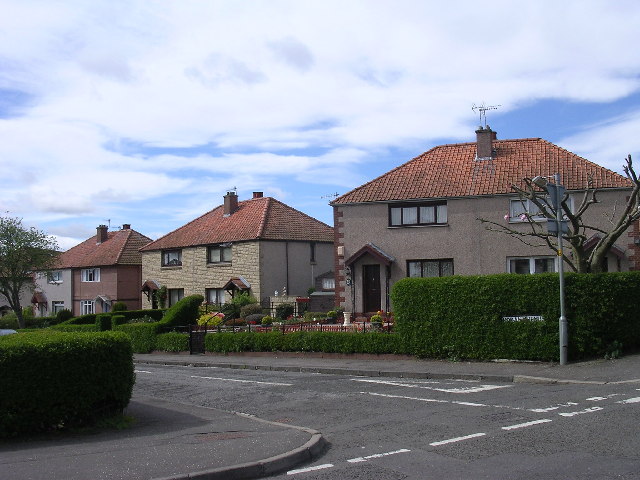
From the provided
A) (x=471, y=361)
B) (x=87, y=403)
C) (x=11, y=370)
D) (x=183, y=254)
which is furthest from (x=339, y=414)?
(x=183, y=254)

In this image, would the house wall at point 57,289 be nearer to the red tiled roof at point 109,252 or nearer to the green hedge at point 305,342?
the red tiled roof at point 109,252

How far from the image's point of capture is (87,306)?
181 ft

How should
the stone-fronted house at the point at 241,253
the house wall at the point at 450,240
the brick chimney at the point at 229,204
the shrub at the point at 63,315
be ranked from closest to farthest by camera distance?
the house wall at the point at 450,240 < the stone-fronted house at the point at 241,253 < the brick chimney at the point at 229,204 < the shrub at the point at 63,315

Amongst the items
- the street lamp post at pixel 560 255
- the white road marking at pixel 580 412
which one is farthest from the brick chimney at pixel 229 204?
the white road marking at pixel 580 412

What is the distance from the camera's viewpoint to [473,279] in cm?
1862

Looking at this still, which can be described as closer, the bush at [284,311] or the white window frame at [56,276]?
the bush at [284,311]

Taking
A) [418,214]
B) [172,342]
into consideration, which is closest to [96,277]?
[172,342]

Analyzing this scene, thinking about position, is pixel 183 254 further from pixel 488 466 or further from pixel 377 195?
pixel 488 466

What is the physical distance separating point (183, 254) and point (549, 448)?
128ft

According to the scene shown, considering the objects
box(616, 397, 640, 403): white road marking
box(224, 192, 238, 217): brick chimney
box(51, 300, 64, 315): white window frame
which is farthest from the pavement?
box(51, 300, 64, 315): white window frame

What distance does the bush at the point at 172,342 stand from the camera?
94.1ft

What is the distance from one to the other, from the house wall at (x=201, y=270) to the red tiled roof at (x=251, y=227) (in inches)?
22.6

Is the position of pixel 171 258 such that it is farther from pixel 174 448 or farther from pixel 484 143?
pixel 174 448

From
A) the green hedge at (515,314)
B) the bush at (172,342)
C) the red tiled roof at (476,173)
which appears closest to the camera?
the green hedge at (515,314)
